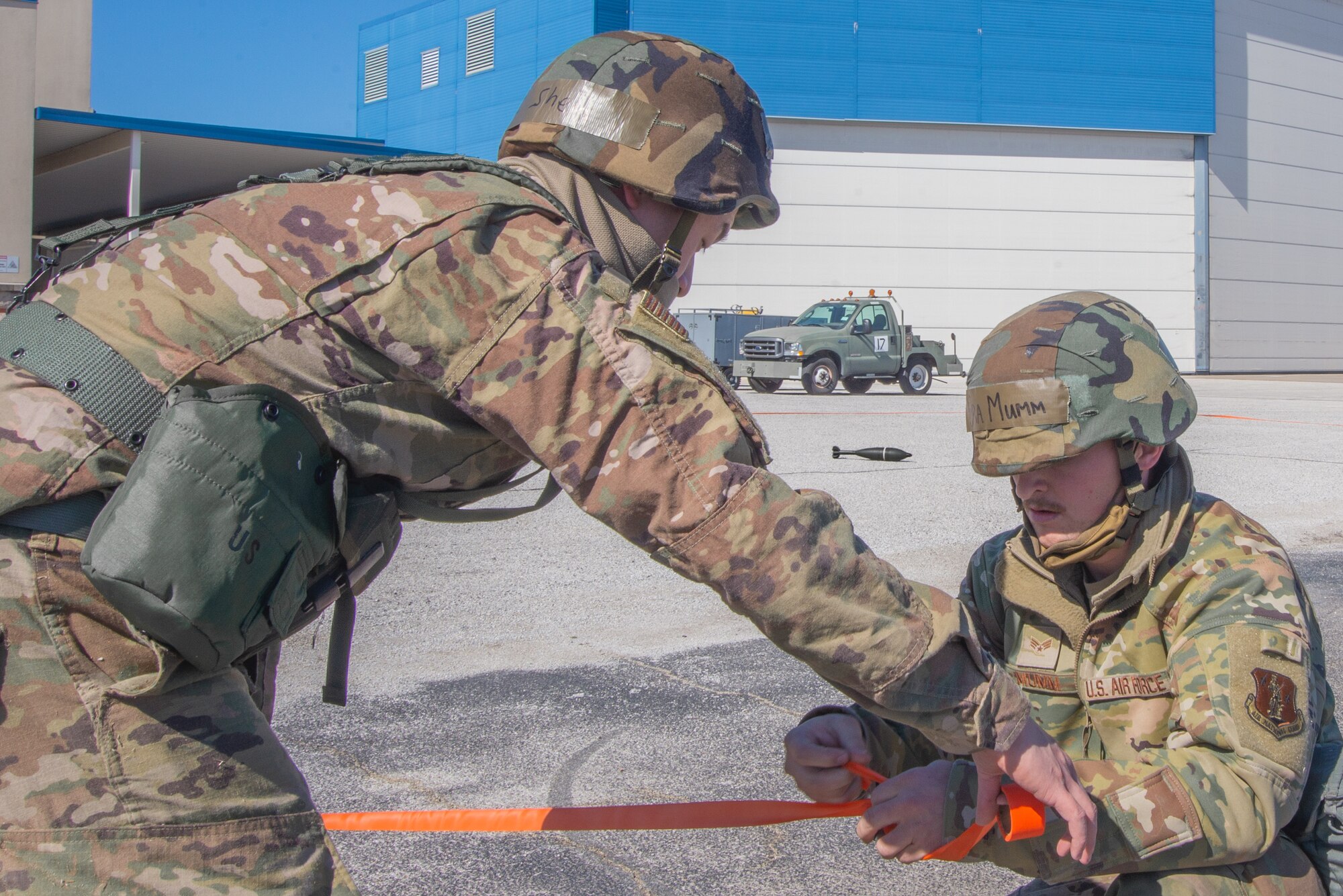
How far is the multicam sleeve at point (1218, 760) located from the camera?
199 cm

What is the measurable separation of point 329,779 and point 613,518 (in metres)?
2.41

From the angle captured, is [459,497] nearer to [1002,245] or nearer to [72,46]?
[72,46]

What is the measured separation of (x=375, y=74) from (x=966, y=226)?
20640 mm

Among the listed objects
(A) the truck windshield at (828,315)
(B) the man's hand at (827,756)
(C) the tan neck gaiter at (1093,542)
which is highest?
(A) the truck windshield at (828,315)

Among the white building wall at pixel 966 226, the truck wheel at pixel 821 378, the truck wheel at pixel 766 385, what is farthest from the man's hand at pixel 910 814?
the white building wall at pixel 966 226

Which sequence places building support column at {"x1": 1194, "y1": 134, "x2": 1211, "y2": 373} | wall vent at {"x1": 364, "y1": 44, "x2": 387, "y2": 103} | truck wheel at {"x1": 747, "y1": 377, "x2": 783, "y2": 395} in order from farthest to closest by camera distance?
wall vent at {"x1": 364, "y1": 44, "x2": 387, "y2": 103}
building support column at {"x1": 1194, "y1": 134, "x2": 1211, "y2": 373}
truck wheel at {"x1": 747, "y1": 377, "x2": 783, "y2": 395}

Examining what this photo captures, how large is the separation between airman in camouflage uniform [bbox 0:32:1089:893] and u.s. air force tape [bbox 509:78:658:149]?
22 cm

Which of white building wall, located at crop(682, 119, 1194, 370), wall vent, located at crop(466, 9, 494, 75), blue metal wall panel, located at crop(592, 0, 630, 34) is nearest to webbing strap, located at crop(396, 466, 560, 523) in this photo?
white building wall, located at crop(682, 119, 1194, 370)

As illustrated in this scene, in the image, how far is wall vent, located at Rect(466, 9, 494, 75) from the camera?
35062 mm

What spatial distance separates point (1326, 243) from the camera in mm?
39594

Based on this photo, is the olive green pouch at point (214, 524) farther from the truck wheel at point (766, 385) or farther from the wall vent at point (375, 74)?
the wall vent at point (375, 74)

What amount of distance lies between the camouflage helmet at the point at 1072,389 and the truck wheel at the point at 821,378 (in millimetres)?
19576

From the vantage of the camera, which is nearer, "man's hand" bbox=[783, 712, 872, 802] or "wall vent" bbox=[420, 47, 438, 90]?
"man's hand" bbox=[783, 712, 872, 802]

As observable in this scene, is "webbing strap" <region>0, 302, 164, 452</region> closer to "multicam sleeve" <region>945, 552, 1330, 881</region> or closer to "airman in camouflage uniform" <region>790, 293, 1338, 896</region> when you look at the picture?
"airman in camouflage uniform" <region>790, 293, 1338, 896</region>
